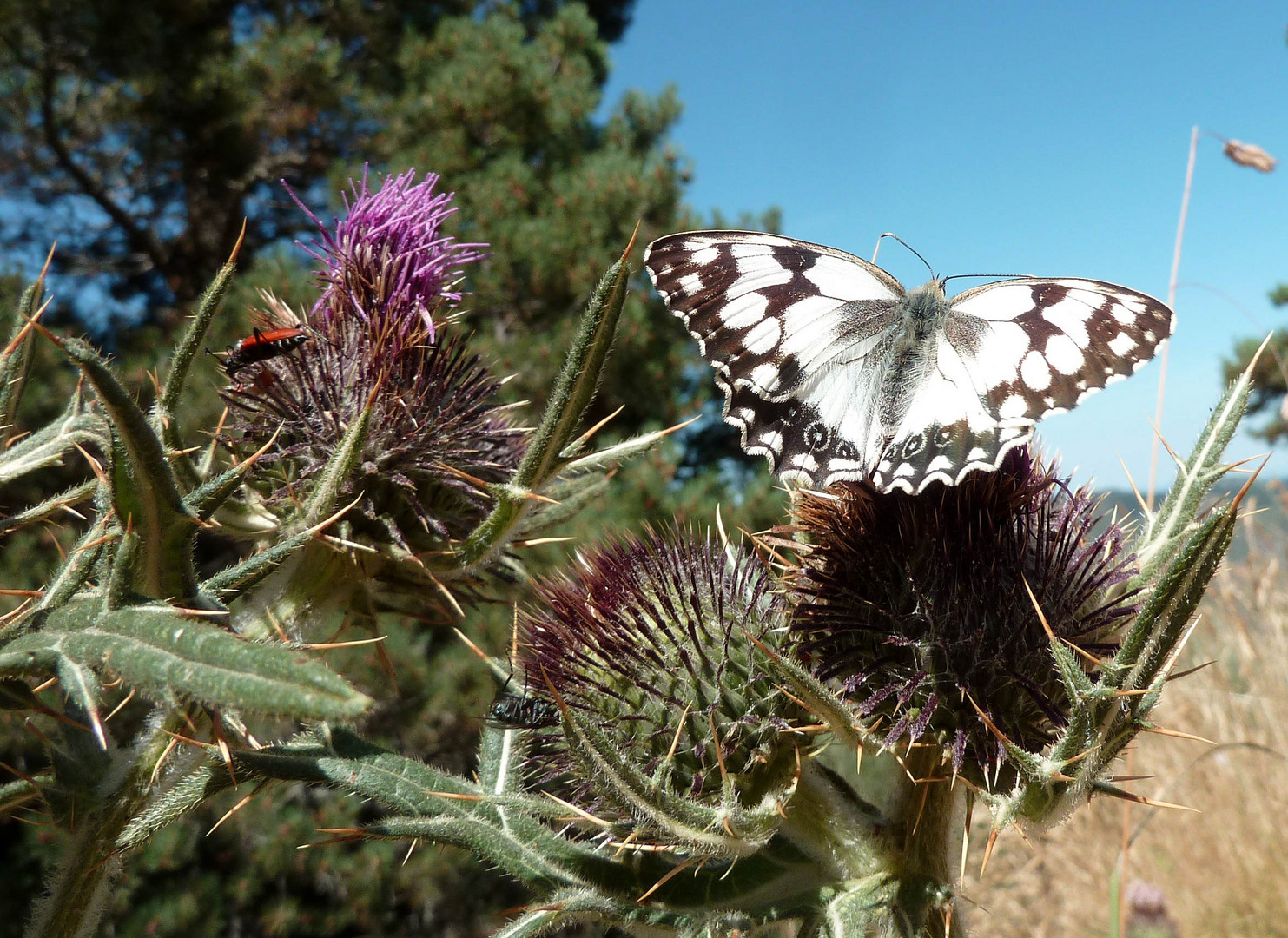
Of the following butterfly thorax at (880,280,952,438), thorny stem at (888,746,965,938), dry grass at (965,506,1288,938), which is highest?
butterfly thorax at (880,280,952,438)

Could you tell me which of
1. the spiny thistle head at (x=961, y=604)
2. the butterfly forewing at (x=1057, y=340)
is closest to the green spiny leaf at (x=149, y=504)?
the spiny thistle head at (x=961, y=604)

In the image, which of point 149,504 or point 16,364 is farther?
point 16,364

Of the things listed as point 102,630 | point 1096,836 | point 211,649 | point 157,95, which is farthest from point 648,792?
point 157,95

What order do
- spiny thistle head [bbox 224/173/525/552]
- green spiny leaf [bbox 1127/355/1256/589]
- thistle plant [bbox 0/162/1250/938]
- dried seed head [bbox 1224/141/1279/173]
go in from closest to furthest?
thistle plant [bbox 0/162/1250/938] < green spiny leaf [bbox 1127/355/1256/589] < spiny thistle head [bbox 224/173/525/552] < dried seed head [bbox 1224/141/1279/173]

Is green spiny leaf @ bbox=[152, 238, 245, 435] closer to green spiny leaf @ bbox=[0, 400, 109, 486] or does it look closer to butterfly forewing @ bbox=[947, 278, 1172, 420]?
green spiny leaf @ bbox=[0, 400, 109, 486]

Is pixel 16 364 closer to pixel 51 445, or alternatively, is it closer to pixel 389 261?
pixel 51 445

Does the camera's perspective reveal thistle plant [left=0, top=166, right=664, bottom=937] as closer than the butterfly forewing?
Yes

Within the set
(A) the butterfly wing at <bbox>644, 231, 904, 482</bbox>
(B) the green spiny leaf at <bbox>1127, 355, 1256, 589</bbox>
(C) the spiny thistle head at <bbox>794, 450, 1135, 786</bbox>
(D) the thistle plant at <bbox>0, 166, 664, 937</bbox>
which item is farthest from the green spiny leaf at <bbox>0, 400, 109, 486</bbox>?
(B) the green spiny leaf at <bbox>1127, 355, 1256, 589</bbox>

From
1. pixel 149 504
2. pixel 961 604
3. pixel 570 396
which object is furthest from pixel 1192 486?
pixel 149 504
